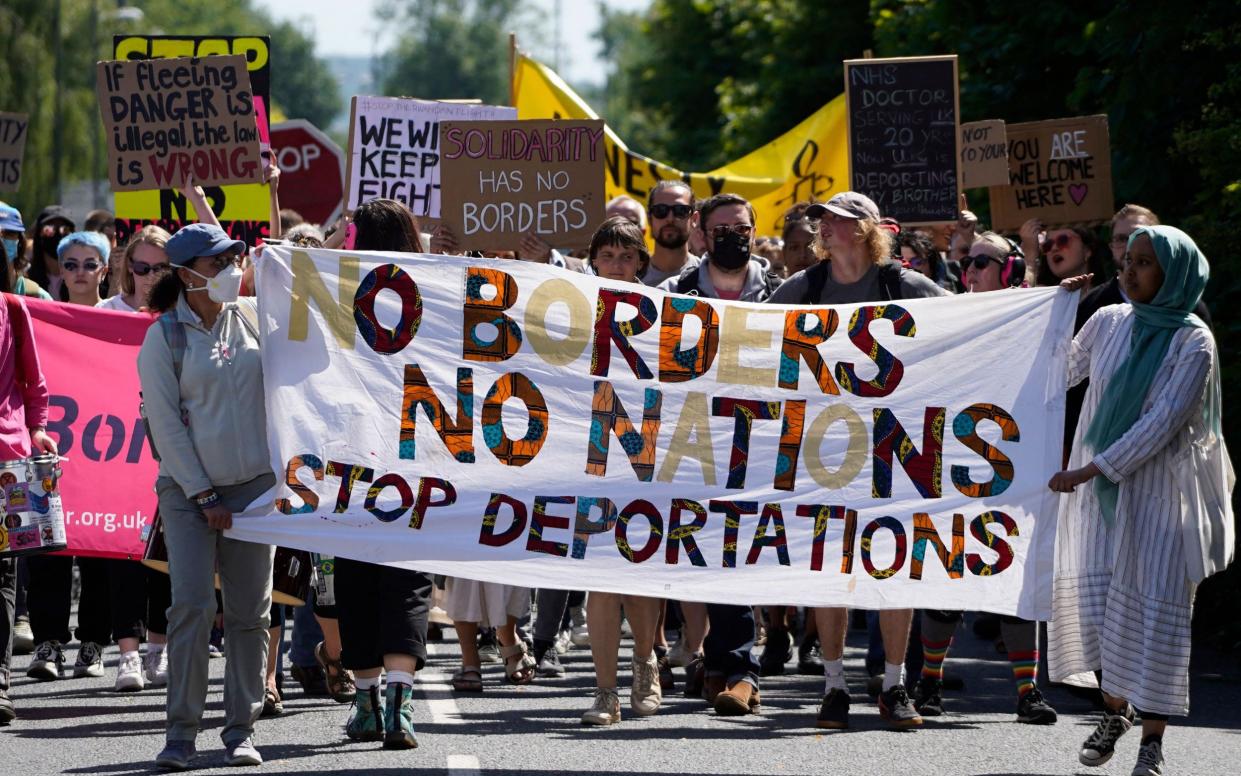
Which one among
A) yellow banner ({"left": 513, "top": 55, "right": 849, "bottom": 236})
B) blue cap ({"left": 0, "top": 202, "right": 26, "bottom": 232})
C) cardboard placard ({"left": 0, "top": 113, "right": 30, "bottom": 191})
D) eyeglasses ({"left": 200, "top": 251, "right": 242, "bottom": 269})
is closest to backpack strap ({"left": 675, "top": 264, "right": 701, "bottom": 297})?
eyeglasses ({"left": 200, "top": 251, "right": 242, "bottom": 269})

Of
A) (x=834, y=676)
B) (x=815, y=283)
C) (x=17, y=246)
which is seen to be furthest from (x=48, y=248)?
(x=834, y=676)

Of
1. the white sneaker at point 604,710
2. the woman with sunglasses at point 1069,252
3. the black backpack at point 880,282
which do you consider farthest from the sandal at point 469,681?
the woman with sunglasses at point 1069,252

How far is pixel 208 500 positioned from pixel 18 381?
5.17 feet

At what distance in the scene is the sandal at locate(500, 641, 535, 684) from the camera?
10273mm

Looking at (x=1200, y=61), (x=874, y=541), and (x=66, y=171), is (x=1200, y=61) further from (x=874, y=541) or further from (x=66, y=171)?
(x=66, y=171)

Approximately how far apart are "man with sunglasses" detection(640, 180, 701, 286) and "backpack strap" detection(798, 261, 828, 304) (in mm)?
1285

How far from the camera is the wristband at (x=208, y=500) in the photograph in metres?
7.51

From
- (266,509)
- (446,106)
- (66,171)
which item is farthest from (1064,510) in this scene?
(66,171)

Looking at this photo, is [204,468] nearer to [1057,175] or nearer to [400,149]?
[400,149]

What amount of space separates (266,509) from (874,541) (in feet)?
7.55

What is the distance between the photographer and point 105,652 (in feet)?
37.7

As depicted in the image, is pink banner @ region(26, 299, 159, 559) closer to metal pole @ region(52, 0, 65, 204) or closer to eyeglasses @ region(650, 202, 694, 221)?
eyeglasses @ region(650, 202, 694, 221)

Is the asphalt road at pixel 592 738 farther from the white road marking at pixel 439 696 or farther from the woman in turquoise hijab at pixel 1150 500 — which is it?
the woman in turquoise hijab at pixel 1150 500

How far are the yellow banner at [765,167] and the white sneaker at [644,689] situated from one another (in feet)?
25.1
